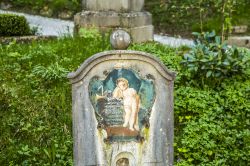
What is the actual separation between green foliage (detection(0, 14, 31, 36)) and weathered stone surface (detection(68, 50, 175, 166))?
21.8ft

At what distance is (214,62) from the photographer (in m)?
6.32

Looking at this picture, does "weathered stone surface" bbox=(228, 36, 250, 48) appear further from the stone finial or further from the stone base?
the stone finial

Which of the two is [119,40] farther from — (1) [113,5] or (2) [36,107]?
(1) [113,5]

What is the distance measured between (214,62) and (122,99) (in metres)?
2.63

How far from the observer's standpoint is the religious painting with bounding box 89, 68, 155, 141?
390 centimetres

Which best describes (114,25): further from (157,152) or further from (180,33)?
(157,152)

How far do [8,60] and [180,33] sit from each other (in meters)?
7.18

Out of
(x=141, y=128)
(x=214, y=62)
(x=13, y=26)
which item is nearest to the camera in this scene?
(x=141, y=128)

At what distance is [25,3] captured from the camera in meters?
16.9

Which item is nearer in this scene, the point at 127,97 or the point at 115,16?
the point at 127,97

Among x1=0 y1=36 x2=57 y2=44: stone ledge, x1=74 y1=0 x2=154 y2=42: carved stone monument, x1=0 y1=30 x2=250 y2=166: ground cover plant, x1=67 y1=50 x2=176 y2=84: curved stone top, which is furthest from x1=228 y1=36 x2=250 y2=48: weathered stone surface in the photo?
x1=67 y1=50 x2=176 y2=84: curved stone top

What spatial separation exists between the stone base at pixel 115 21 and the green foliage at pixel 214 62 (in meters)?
2.89

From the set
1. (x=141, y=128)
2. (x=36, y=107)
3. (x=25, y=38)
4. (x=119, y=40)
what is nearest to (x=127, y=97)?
(x=141, y=128)

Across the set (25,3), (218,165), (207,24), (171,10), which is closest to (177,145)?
(218,165)
